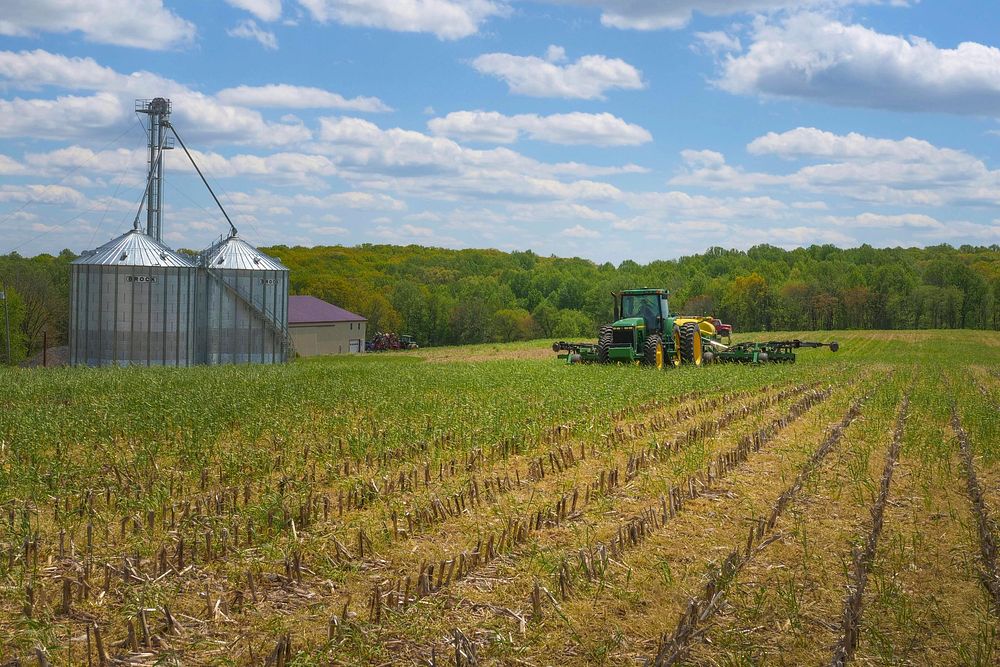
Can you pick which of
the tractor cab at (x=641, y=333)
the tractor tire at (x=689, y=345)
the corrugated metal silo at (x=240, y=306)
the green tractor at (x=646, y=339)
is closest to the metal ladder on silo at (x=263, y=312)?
the corrugated metal silo at (x=240, y=306)

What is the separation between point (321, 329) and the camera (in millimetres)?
62750

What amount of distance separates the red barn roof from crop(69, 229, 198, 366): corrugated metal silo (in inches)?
919

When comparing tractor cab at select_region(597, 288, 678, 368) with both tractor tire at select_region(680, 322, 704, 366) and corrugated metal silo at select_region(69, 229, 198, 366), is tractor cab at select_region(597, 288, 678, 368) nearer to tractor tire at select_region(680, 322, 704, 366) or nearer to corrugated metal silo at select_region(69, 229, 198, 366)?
tractor tire at select_region(680, 322, 704, 366)

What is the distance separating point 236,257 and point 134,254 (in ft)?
14.6

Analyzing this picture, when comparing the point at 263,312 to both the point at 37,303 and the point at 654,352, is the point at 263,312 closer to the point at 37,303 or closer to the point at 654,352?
the point at 654,352

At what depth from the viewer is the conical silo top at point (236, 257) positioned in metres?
39.0

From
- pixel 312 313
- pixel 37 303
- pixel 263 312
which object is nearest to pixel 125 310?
pixel 263 312

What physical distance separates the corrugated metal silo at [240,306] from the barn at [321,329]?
1940 cm

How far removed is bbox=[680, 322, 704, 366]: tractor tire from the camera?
30516 millimetres

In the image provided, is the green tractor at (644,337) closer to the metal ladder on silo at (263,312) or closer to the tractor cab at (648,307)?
the tractor cab at (648,307)

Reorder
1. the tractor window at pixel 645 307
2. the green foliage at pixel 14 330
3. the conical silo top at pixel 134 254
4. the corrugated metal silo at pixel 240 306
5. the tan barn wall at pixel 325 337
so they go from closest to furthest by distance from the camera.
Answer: the tractor window at pixel 645 307
the conical silo top at pixel 134 254
the corrugated metal silo at pixel 240 306
the green foliage at pixel 14 330
the tan barn wall at pixel 325 337

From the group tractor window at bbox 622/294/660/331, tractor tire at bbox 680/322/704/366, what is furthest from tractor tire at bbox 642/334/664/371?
tractor tire at bbox 680/322/704/366

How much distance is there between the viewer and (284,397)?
1884cm

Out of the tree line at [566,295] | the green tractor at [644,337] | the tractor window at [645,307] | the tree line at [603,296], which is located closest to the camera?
the green tractor at [644,337]
